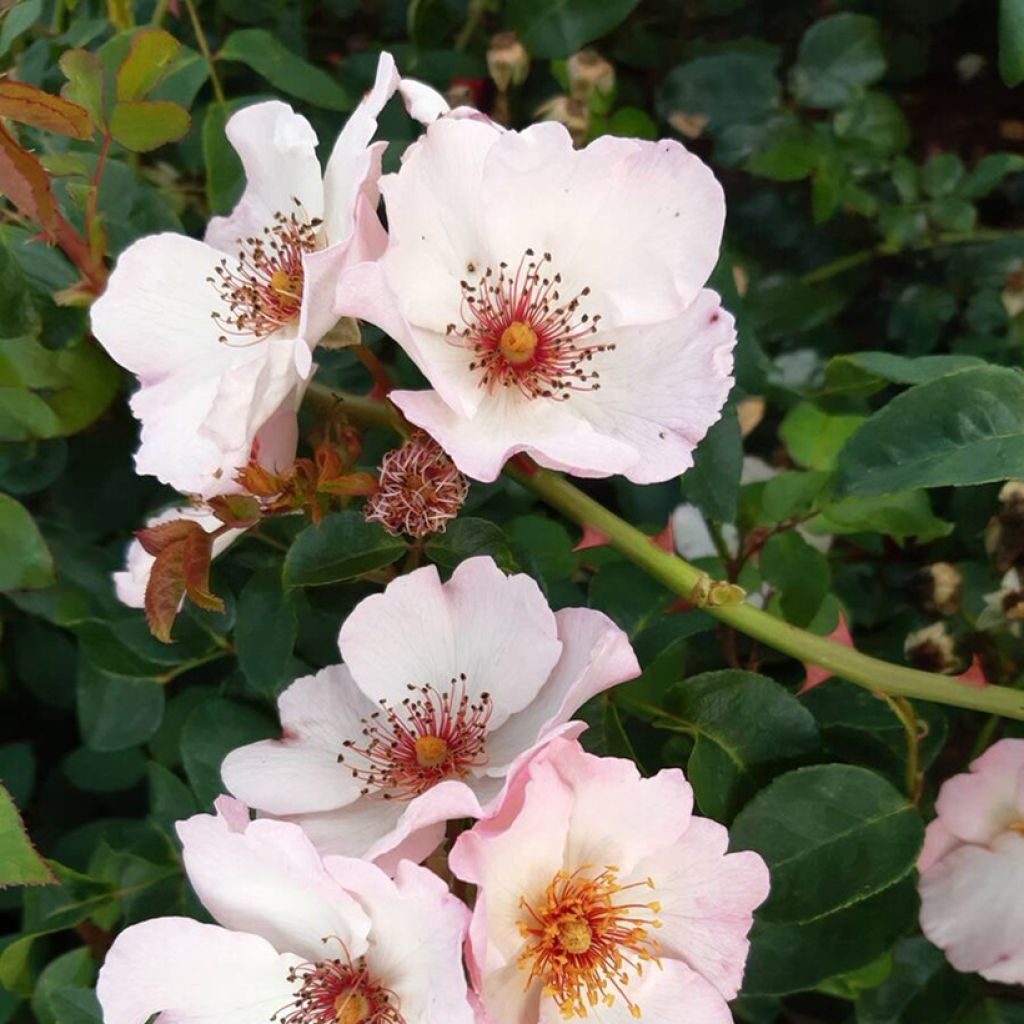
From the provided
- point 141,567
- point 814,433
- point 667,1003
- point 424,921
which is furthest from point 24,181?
point 814,433

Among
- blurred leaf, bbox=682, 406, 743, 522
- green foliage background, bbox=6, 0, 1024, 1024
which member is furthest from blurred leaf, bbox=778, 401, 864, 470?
blurred leaf, bbox=682, 406, 743, 522

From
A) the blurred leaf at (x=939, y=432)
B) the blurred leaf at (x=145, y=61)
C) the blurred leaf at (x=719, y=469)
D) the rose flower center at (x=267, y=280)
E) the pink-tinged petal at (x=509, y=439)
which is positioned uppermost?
the blurred leaf at (x=145, y=61)

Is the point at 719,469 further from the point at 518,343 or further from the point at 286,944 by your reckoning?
the point at 286,944

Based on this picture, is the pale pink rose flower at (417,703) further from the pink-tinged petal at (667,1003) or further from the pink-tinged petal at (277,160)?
the pink-tinged petal at (277,160)

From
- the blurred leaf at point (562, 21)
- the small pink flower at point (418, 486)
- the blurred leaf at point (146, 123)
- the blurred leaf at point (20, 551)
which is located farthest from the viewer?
the blurred leaf at point (562, 21)

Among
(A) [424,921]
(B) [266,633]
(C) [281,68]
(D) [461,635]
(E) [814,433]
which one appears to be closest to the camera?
(A) [424,921]

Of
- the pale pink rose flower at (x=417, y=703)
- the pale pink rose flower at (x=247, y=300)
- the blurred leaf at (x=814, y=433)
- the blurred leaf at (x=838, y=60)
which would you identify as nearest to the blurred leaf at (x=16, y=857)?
the pale pink rose flower at (x=417, y=703)
